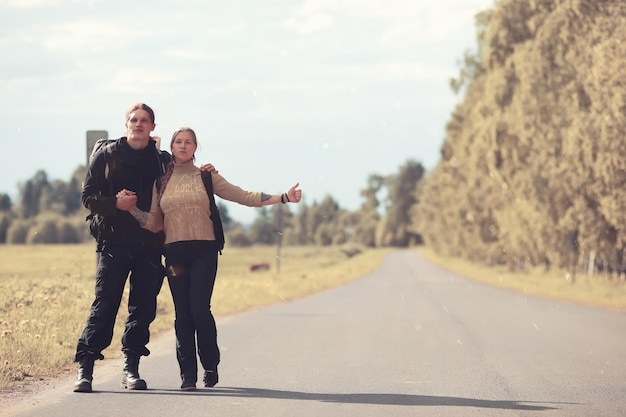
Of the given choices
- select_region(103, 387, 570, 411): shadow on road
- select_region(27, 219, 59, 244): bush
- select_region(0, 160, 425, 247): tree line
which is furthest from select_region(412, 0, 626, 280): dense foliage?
select_region(0, 160, 425, 247): tree line

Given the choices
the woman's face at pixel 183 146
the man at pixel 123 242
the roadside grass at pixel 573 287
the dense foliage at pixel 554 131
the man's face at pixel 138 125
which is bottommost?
the roadside grass at pixel 573 287

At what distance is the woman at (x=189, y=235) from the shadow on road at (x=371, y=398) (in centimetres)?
29

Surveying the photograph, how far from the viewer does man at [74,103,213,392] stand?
24.5 ft

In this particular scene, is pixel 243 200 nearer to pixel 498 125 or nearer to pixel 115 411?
pixel 115 411

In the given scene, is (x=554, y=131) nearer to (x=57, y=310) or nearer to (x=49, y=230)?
(x=57, y=310)

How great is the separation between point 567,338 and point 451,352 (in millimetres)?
2665

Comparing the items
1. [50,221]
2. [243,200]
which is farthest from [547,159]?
[50,221]

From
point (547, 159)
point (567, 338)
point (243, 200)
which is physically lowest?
point (567, 338)

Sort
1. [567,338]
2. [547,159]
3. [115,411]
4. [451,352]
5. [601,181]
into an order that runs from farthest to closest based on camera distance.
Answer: [547,159] < [601,181] < [567,338] < [451,352] < [115,411]

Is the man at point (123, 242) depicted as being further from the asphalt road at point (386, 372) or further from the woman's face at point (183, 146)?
the asphalt road at point (386, 372)

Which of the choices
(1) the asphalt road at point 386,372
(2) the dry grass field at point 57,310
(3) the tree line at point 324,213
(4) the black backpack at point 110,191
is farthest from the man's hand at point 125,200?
(3) the tree line at point 324,213

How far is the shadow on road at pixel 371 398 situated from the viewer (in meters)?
7.12

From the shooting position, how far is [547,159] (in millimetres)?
28953

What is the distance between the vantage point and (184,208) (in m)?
7.48
